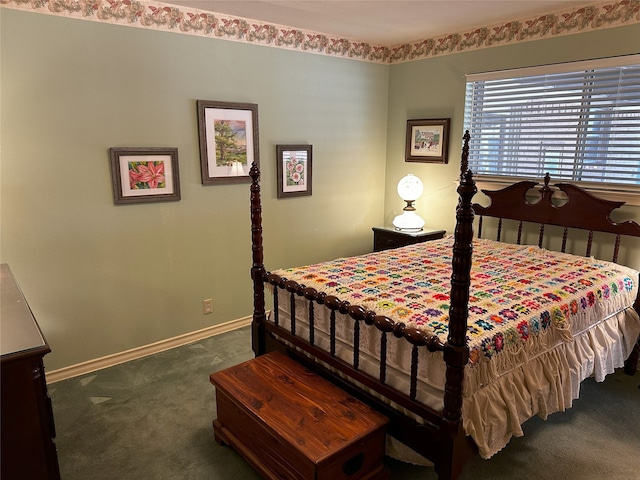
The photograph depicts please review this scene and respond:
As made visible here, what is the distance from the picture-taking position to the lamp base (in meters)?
4.09

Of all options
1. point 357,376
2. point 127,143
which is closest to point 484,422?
point 357,376

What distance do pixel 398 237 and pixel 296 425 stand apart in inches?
98.3

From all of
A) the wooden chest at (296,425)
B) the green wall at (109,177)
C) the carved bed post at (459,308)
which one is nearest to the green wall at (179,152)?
the green wall at (109,177)

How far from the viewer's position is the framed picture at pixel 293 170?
12.3 ft

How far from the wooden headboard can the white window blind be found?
17cm

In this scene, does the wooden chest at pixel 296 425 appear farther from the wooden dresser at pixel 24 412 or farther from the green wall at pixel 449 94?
the green wall at pixel 449 94

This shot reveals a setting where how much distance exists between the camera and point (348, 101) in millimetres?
4145

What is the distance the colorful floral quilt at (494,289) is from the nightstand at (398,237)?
0.63m

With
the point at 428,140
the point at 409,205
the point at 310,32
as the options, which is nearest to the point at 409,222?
the point at 409,205

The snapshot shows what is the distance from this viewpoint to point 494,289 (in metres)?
2.40

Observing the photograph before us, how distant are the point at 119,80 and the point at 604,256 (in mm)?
3606

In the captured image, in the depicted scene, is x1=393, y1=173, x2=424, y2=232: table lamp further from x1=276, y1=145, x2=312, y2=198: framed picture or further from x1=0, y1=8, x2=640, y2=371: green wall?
x1=276, y1=145, x2=312, y2=198: framed picture

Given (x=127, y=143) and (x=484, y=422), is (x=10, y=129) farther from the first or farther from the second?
(x=484, y=422)

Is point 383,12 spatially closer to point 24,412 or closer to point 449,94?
point 449,94
